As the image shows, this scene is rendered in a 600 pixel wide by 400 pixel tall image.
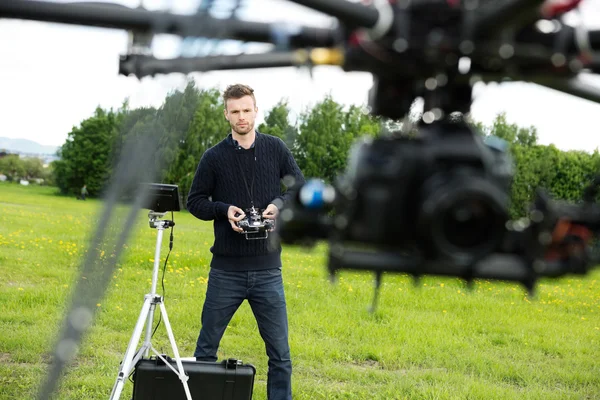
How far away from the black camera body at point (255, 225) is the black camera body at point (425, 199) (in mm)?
3495

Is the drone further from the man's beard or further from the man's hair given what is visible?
the man's beard

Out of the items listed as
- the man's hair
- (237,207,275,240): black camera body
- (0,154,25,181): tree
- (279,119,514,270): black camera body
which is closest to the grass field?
(237,207,275,240): black camera body

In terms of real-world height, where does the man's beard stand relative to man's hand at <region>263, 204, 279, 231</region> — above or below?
above

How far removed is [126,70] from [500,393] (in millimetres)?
6057

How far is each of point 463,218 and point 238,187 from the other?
392 centimetres

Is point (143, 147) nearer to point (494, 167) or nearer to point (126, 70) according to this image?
point (126, 70)

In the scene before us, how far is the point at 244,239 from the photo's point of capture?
16.4ft

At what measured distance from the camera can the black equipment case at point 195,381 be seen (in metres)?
5.07

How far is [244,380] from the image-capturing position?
202 inches

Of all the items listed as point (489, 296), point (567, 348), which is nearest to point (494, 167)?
point (567, 348)

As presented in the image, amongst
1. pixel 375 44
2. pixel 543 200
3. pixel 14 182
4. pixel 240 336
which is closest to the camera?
pixel 375 44

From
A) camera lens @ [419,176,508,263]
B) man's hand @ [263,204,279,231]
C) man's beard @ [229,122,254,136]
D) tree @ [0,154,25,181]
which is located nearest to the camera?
camera lens @ [419,176,508,263]

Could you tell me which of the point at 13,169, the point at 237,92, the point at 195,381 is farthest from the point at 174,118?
the point at 13,169

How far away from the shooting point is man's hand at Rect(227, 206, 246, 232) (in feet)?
15.7
